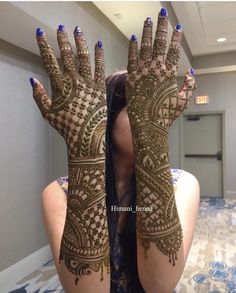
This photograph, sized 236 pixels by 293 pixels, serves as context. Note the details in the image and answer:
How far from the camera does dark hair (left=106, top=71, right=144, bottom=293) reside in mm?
663

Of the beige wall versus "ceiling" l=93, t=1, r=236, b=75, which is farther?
"ceiling" l=93, t=1, r=236, b=75

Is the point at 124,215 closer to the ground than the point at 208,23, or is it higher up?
closer to the ground

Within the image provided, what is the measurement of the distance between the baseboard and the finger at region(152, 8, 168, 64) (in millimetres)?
2496

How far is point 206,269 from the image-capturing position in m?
2.63

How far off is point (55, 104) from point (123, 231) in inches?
15.5

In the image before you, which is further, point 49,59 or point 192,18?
point 192,18

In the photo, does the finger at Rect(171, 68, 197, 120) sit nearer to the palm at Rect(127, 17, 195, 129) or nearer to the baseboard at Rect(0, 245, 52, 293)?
the palm at Rect(127, 17, 195, 129)

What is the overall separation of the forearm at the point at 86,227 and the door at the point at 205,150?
5605 mm

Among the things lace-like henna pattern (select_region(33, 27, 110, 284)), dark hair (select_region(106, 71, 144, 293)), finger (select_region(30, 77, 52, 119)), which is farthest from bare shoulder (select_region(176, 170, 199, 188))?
finger (select_region(30, 77, 52, 119))

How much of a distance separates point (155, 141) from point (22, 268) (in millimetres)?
2559

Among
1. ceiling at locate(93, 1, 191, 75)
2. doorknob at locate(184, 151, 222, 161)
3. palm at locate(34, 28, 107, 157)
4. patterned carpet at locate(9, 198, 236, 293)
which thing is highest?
ceiling at locate(93, 1, 191, 75)

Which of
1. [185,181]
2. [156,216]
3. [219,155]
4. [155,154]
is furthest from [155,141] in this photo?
[219,155]

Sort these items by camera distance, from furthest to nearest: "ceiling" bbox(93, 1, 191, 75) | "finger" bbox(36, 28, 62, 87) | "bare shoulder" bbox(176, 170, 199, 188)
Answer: "ceiling" bbox(93, 1, 191, 75) → "bare shoulder" bbox(176, 170, 199, 188) → "finger" bbox(36, 28, 62, 87)

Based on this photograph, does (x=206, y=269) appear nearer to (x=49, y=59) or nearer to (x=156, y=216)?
(x=156, y=216)
